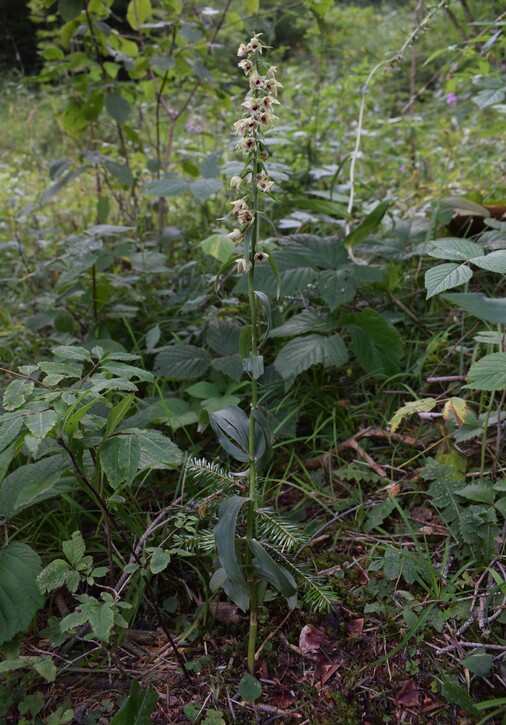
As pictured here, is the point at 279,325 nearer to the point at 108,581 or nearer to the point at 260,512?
the point at 260,512

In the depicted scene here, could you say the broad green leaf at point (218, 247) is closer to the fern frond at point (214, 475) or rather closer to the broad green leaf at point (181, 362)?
the broad green leaf at point (181, 362)

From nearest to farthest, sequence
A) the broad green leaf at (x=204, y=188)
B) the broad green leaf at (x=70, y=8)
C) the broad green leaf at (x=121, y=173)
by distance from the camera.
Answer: the broad green leaf at (x=204, y=188), the broad green leaf at (x=70, y=8), the broad green leaf at (x=121, y=173)

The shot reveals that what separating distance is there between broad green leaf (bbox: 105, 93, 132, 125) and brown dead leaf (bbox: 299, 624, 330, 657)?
2.08 meters

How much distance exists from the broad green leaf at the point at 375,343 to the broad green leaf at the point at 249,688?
3.01 ft

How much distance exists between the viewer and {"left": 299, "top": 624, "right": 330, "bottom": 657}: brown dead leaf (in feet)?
3.86

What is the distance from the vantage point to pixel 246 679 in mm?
1116

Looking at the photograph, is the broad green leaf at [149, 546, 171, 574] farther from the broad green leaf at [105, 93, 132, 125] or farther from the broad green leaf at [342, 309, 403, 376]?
the broad green leaf at [105, 93, 132, 125]

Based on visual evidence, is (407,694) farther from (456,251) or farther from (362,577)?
(456,251)

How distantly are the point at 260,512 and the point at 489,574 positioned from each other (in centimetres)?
53

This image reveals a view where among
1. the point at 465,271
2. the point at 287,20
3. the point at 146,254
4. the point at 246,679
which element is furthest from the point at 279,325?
the point at 287,20

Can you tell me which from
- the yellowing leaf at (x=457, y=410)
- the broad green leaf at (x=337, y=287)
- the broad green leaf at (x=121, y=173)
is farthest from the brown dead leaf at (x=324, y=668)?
the broad green leaf at (x=121, y=173)

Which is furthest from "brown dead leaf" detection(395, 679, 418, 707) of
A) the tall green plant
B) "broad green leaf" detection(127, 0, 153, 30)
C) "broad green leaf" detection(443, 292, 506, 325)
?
"broad green leaf" detection(127, 0, 153, 30)

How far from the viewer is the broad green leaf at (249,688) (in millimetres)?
1085

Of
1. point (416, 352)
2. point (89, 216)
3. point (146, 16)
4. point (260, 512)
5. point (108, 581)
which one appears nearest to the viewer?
point (260, 512)
